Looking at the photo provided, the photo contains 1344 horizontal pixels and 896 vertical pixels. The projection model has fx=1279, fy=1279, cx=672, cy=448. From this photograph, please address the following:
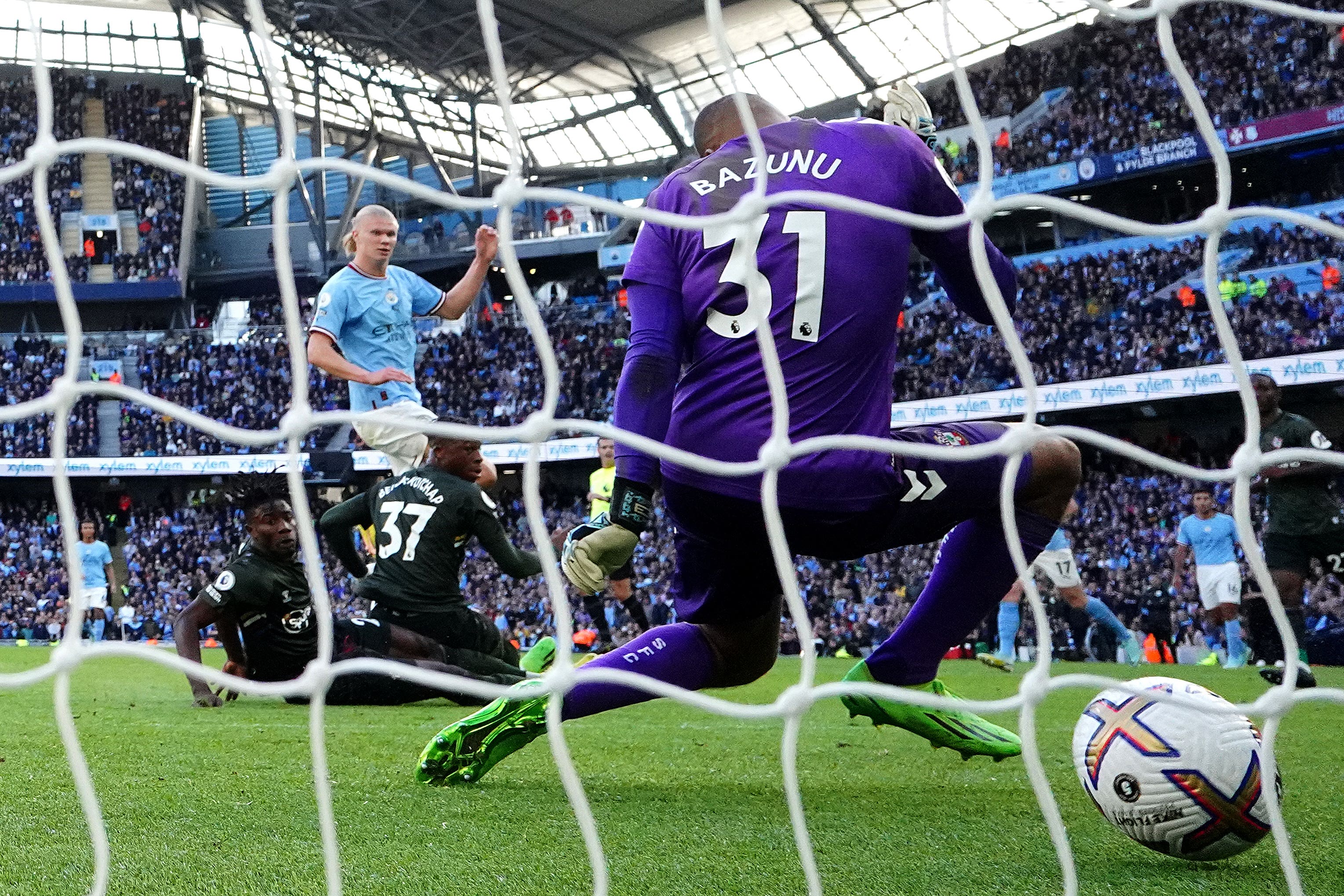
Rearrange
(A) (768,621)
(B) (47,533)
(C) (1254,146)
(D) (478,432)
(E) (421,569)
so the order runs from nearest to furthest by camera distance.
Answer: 1. (D) (478,432)
2. (A) (768,621)
3. (E) (421,569)
4. (C) (1254,146)
5. (B) (47,533)

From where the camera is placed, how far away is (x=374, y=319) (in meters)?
5.27

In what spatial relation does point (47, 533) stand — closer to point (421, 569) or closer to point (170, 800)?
point (421, 569)

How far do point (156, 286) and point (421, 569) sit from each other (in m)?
28.4

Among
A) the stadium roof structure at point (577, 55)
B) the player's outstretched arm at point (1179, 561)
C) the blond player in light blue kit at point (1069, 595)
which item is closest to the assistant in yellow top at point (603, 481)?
the blond player in light blue kit at point (1069, 595)

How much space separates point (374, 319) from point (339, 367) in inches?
21.3

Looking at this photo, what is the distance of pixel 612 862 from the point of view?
7.15ft

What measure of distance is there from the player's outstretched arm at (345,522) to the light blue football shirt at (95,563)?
9567 mm

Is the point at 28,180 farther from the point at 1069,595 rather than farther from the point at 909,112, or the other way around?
the point at 909,112

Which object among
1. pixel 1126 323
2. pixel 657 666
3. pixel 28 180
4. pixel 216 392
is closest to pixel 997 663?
pixel 657 666

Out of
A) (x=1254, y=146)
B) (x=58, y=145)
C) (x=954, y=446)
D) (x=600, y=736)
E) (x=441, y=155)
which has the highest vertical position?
(x=441, y=155)

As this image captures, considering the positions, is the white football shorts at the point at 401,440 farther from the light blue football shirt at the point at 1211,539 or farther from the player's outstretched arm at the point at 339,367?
the light blue football shirt at the point at 1211,539

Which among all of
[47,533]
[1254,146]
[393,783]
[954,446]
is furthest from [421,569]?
[47,533]

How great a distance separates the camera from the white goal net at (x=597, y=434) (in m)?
1.63

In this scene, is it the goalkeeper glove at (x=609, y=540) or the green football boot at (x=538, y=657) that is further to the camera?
the green football boot at (x=538, y=657)
